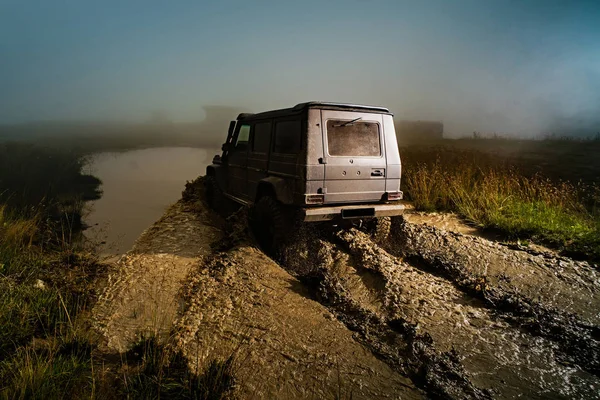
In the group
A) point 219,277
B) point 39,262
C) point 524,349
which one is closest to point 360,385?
point 524,349

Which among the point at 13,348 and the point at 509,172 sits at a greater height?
the point at 509,172

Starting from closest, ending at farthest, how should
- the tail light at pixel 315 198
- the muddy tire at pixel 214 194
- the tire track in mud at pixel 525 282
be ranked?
the tire track in mud at pixel 525 282
the tail light at pixel 315 198
the muddy tire at pixel 214 194

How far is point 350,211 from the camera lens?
548cm

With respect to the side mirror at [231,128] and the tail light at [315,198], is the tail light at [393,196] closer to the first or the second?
the tail light at [315,198]

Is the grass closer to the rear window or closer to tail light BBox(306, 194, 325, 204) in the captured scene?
tail light BBox(306, 194, 325, 204)

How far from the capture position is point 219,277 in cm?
502

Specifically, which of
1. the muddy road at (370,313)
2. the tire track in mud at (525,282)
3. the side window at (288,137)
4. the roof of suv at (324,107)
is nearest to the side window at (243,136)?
the roof of suv at (324,107)

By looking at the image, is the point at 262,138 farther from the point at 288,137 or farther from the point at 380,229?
the point at 380,229

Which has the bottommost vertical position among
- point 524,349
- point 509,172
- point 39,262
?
point 524,349

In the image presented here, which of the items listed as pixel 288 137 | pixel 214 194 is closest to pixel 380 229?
pixel 288 137

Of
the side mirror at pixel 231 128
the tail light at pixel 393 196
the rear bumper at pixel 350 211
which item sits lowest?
the rear bumper at pixel 350 211

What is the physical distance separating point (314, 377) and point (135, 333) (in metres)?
1.81

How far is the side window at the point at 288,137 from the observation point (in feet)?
17.5

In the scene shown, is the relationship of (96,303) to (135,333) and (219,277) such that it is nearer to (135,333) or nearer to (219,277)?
(135,333)
